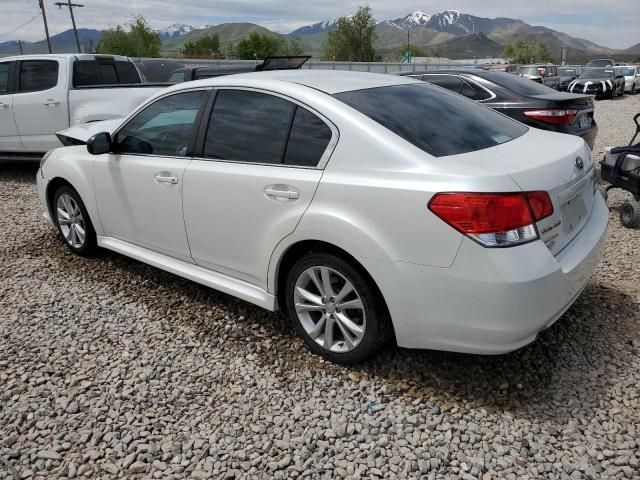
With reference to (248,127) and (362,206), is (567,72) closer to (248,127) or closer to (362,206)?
(248,127)

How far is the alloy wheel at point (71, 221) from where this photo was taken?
4.82 meters

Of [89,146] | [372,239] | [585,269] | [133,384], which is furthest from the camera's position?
[89,146]

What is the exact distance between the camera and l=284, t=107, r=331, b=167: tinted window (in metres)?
2.98

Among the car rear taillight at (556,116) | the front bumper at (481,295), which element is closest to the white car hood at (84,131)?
the front bumper at (481,295)

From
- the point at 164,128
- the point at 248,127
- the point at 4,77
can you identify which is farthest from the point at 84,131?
the point at 4,77

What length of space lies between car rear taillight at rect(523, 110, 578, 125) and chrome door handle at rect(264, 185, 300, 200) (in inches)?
192

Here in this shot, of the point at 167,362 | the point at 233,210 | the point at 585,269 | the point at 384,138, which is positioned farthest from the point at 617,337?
the point at 167,362

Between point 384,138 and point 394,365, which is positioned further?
point 394,365

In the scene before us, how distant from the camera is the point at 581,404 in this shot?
279 centimetres

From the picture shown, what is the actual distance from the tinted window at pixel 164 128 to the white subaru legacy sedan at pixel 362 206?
1 centimetres

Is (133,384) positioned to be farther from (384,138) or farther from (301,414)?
(384,138)

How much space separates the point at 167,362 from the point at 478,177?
2.12 m

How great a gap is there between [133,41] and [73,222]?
87.3 metres

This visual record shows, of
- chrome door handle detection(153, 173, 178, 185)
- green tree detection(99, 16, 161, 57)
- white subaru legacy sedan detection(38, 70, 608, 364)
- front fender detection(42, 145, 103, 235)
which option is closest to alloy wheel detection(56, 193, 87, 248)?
front fender detection(42, 145, 103, 235)
